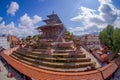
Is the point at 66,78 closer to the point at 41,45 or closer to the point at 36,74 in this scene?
the point at 36,74

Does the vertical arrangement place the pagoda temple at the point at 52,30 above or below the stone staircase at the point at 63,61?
above

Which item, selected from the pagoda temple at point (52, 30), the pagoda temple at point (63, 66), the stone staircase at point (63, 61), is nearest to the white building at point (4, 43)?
the pagoda temple at point (52, 30)

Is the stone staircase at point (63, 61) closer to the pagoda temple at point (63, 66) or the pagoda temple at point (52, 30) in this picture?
the pagoda temple at point (63, 66)

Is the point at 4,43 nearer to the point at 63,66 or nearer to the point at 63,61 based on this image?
the point at 63,61

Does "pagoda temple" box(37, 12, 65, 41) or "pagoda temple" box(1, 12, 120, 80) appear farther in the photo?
"pagoda temple" box(37, 12, 65, 41)

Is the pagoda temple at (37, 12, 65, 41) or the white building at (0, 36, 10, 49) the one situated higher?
the pagoda temple at (37, 12, 65, 41)

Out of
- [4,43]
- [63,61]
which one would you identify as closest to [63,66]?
[63,61]

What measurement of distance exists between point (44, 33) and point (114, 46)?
16.8 meters

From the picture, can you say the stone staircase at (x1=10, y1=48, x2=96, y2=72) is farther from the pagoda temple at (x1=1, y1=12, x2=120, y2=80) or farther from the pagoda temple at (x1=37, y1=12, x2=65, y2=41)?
the pagoda temple at (x1=37, y1=12, x2=65, y2=41)

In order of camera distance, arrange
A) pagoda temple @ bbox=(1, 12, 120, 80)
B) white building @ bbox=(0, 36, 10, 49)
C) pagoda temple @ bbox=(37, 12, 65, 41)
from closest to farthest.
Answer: pagoda temple @ bbox=(1, 12, 120, 80), pagoda temple @ bbox=(37, 12, 65, 41), white building @ bbox=(0, 36, 10, 49)

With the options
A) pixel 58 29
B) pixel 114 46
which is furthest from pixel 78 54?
pixel 114 46

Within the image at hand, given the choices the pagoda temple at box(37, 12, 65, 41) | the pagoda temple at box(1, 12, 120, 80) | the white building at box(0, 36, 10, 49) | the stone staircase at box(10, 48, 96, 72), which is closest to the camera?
the pagoda temple at box(1, 12, 120, 80)

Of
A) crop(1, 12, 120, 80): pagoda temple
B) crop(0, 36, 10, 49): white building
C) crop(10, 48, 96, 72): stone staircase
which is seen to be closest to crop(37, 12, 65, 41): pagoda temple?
crop(1, 12, 120, 80): pagoda temple

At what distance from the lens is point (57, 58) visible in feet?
44.3
